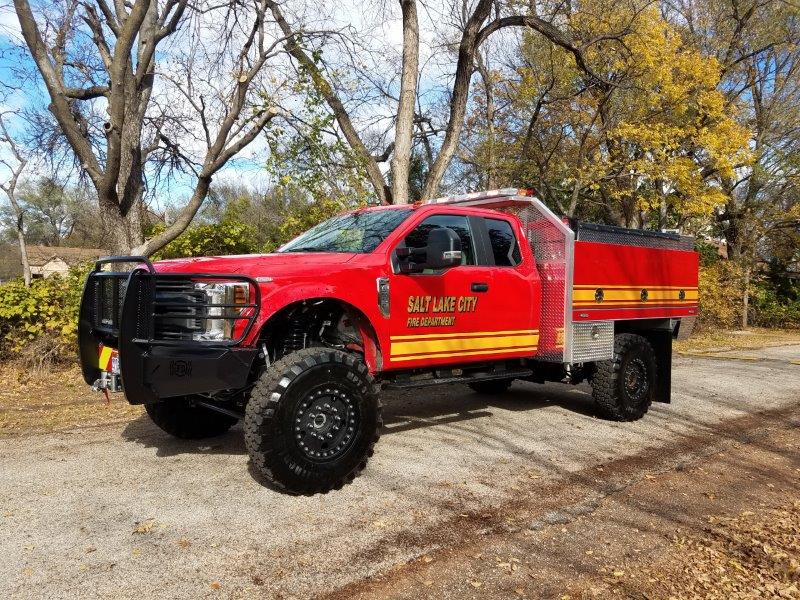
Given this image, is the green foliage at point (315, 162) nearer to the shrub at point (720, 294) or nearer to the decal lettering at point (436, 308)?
the decal lettering at point (436, 308)

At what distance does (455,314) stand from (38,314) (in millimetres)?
6379

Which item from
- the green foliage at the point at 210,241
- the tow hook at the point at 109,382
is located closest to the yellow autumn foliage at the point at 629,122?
the green foliage at the point at 210,241

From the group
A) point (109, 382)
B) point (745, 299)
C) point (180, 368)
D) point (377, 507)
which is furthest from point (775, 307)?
point (109, 382)

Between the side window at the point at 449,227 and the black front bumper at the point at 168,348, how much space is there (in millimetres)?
1684

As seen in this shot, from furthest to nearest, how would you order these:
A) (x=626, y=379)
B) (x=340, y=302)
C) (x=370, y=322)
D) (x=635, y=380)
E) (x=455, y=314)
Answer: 1. (x=635, y=380)
2. (x=626, y=379)
3. (x=455, y=314)
4. (x=370, y=322)
5. (x=340, y=302)

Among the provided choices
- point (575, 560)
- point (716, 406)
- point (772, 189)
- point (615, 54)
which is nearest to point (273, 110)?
point (716, 406)

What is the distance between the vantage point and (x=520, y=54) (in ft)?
62.1

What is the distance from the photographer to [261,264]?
4.42 metres

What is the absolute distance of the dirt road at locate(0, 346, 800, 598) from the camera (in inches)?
124

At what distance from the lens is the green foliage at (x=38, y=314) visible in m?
8.38

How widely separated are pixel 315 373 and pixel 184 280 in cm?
108

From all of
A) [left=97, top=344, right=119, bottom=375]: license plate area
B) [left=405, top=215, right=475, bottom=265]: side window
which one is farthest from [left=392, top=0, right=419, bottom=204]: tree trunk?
[left=97, top=344, right=119, bottom=375]: license plate area

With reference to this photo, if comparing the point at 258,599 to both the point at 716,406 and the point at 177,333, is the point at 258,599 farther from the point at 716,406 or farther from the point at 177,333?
the point at 716,406

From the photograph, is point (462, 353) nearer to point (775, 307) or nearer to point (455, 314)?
point (455, 314)
